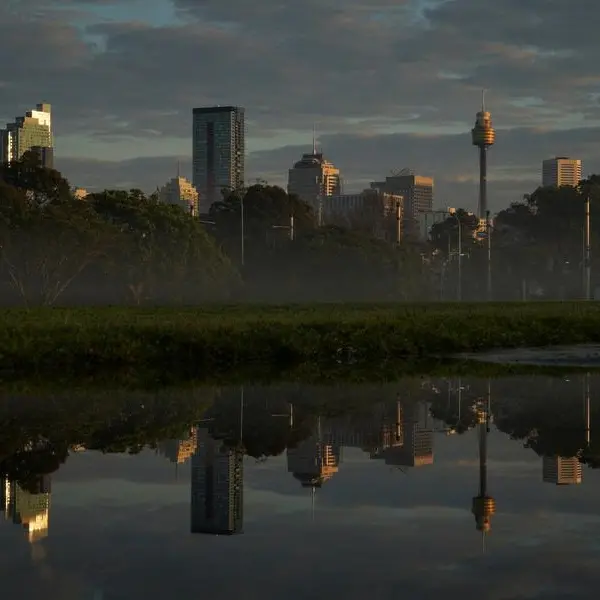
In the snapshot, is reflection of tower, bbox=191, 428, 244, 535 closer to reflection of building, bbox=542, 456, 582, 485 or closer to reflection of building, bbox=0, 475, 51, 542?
reflection of building, bbox=0, 475, 51, 542

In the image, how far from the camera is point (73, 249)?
6462cm

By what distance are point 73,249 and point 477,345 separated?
38.4 meters

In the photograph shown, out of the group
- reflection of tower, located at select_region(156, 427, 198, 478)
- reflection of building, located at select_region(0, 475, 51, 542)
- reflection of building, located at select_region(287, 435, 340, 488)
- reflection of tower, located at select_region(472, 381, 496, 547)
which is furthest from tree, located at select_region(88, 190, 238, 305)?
reflection of building, located at select_region(0, 475, 51, 542)

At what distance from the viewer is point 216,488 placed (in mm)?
10594

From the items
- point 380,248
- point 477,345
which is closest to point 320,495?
point 477,345

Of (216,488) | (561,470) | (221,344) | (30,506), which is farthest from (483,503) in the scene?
(221,344)

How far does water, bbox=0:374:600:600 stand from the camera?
292 inches

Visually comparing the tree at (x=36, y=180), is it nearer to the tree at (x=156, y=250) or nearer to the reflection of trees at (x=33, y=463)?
the tree at (x=156, y=250)

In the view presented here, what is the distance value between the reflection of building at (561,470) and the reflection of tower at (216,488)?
282 cm

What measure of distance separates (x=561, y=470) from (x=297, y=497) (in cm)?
282

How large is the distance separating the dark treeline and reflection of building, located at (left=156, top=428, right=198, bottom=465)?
168ft

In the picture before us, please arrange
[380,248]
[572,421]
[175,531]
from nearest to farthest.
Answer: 1. [175,531]
2. [572,421]
3. [380,248]

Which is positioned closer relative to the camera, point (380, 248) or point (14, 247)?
point (14, 247)

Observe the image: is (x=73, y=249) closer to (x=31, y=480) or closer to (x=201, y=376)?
(x=201, y=376)
